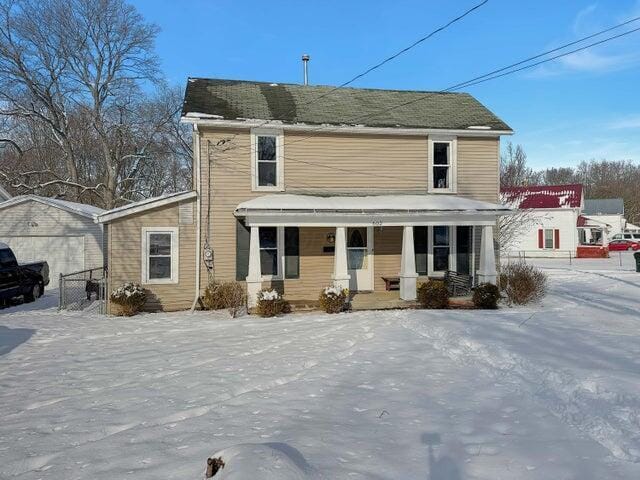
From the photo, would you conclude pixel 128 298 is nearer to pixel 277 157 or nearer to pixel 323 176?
pixel 277 157

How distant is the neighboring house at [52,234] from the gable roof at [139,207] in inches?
278

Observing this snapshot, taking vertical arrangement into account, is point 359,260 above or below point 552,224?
below

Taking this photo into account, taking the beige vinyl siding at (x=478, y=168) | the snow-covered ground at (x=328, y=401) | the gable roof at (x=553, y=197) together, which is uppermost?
the gable roof at (x=553, y=197)

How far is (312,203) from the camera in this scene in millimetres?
13000

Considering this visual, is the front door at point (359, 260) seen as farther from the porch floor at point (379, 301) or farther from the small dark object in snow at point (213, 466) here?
the small dark object in snow at point (213, 466)

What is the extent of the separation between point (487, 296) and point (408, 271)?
2.29 m

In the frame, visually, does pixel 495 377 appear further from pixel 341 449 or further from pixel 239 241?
pixel 239 241

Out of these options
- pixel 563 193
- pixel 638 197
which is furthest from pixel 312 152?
pixel 638 197

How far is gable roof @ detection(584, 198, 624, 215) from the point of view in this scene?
167 ft

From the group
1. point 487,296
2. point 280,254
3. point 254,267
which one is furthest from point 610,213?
point 254,267

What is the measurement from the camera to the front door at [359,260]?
1457 centimetres

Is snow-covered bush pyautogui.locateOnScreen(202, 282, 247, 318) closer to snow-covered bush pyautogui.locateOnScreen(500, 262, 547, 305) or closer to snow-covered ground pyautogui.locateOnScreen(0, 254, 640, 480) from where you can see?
snow-covered ground pyautogui.locateOnScreen(0, 254, 640, 480)

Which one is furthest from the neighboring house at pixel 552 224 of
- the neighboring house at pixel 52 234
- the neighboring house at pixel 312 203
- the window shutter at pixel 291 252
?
the neighboring house at pixel 52 234

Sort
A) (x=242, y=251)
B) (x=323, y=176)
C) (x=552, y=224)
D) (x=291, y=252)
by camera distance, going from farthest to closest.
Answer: (x=552, y=224)
(x=323, y=176)
(x=291, y=252)
(x=242, y=251)
